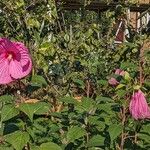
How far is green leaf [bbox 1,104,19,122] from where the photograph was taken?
2216 mm

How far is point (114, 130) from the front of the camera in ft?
7.65

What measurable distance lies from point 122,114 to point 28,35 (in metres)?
1.98

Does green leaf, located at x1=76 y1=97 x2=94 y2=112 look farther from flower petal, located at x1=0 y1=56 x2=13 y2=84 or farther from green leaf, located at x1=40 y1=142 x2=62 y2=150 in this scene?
flower petal, located at x1=0 y1=56 x2=13 y2=84

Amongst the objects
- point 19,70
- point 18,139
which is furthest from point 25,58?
point 18,139

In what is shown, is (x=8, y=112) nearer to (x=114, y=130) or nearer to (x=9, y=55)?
(x=9, y=55)

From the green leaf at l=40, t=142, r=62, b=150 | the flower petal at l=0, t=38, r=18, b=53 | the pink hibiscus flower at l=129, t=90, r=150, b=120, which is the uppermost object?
the flower petal at l=0, t=38, r=18, b=53

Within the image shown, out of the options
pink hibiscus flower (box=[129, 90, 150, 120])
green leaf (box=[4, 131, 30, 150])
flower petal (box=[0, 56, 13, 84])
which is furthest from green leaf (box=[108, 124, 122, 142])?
flower petal (box=[0, 56, 13, 84])

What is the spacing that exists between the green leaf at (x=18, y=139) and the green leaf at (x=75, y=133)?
0.24 metres

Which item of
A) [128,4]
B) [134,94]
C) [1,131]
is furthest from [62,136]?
[128,4]

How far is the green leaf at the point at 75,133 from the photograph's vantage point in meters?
2.44

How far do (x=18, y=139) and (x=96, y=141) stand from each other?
1.36ft

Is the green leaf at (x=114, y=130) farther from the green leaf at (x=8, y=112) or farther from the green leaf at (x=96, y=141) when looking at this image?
the green leaf at (x=8, y=112)

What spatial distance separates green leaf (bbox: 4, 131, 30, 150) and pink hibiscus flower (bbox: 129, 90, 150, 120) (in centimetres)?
46

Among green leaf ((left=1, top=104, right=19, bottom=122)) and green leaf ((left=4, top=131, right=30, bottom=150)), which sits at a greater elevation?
green leaf ((left=1, top=104, right=19, bottom=122))
